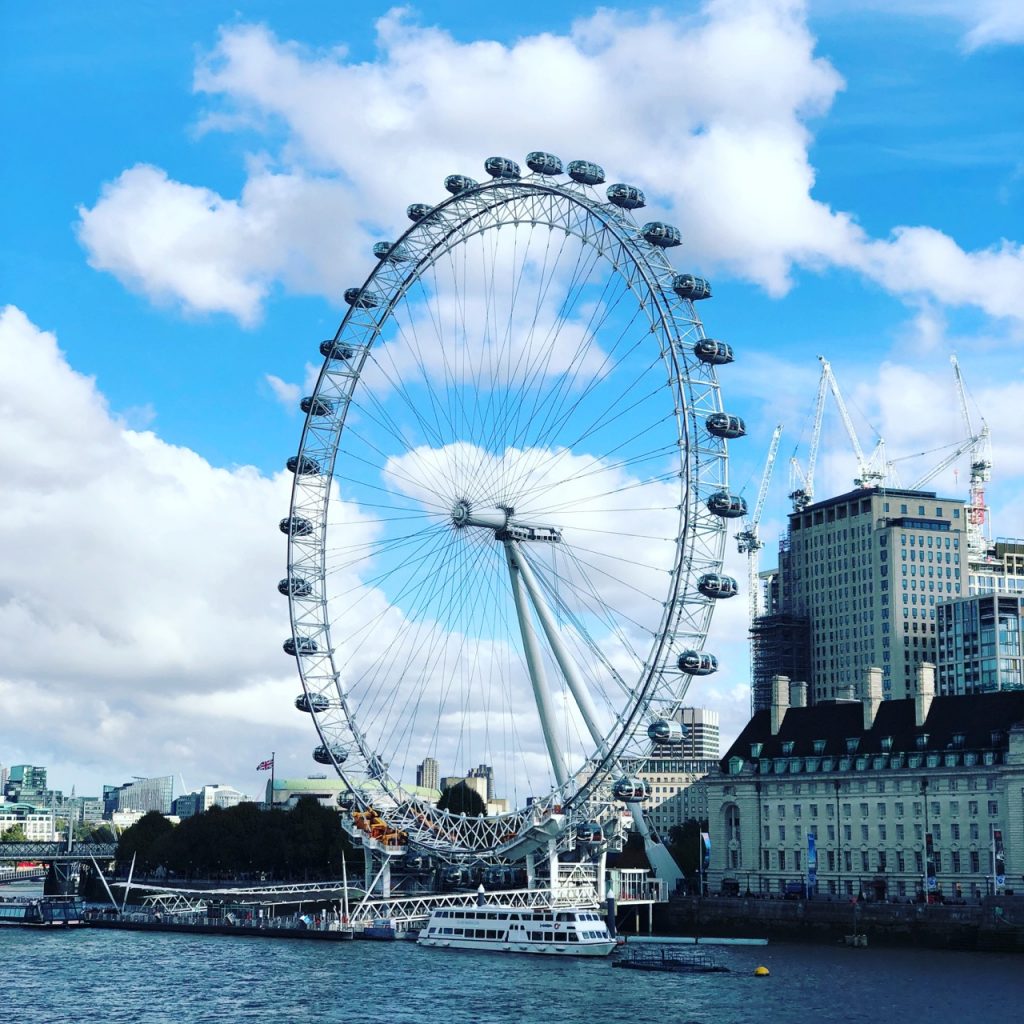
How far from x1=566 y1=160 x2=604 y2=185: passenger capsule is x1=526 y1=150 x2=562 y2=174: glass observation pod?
2.94 ft

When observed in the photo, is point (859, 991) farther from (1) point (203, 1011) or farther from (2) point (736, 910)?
(2) point (736, 910)

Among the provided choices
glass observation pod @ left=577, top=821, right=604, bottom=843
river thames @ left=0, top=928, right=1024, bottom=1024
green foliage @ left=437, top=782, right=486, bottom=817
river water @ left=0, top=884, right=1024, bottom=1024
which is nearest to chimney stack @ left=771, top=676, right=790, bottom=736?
glass observation pod @ left=577, top=821, right=604, bottom=843

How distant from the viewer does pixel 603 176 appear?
10288 cm

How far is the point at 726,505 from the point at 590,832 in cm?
2890

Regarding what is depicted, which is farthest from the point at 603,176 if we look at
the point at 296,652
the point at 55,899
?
the point at 55,899

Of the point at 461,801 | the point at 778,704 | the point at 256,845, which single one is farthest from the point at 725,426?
the point at 256,845

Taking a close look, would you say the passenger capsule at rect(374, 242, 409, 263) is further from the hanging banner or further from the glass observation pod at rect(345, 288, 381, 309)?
the hanging banner

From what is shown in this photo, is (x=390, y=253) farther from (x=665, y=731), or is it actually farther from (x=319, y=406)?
(x=665, y=731)

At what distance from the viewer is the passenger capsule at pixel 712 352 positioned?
99.8 meters

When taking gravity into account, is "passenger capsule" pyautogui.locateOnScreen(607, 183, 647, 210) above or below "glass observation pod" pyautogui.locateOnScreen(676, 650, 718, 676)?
above

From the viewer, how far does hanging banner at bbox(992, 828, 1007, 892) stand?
373ft

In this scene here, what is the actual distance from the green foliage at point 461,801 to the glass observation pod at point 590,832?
42468mm

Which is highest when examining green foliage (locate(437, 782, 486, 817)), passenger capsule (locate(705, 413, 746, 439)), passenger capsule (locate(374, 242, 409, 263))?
passenger capsule (locate(374, 242, 409, 263))

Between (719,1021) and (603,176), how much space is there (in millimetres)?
52725
